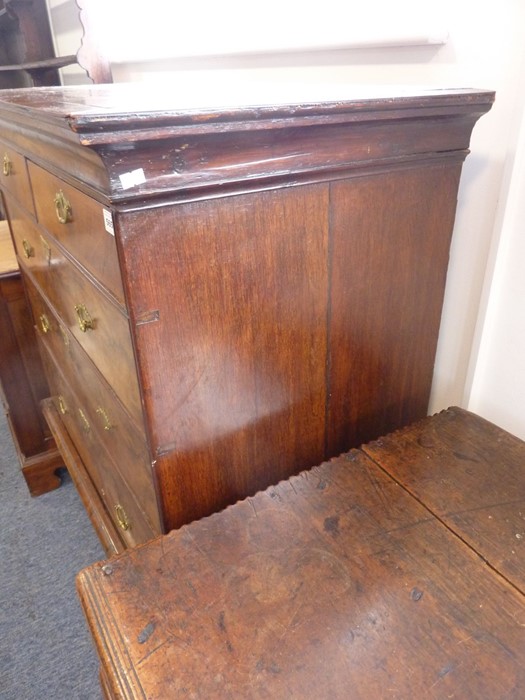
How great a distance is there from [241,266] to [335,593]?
0.41m

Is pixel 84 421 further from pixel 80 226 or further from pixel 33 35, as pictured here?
pixel 33 35

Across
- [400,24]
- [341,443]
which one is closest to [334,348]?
[341,443]

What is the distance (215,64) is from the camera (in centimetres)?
149

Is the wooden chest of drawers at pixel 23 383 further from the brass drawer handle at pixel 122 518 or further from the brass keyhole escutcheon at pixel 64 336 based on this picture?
the brass drawer handle at pixel 122 518

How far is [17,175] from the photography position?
1.15 metres

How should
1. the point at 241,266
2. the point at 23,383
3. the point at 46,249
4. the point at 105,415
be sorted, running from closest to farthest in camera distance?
the point at 241,266
the point at 105,415
the point at 46,249
the point at 23,383

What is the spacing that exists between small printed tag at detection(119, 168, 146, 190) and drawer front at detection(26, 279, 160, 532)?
1.12 ft

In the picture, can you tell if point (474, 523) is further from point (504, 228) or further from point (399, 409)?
point (504, 228)

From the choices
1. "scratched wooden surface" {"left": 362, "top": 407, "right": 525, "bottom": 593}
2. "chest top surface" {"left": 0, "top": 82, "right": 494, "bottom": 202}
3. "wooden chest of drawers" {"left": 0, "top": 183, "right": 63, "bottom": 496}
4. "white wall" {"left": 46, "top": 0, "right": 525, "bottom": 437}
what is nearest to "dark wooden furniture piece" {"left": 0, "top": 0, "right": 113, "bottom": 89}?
"wooden chest of drawers" {"left": 0, "top": 183, "right": 63, "bottom": 496}

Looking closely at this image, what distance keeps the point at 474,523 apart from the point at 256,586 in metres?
0.30

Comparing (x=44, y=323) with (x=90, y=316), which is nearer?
(x=90, y=316)

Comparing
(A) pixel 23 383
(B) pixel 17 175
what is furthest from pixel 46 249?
(A) pixel 23 383

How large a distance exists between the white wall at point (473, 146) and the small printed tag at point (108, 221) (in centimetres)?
53

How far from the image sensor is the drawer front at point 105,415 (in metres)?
0.83
